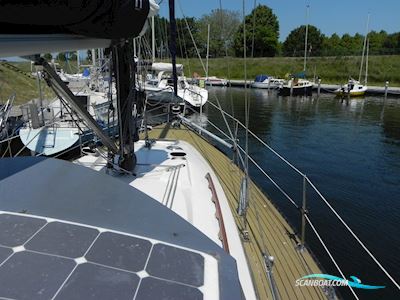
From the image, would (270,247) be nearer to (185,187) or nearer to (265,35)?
(185,187)

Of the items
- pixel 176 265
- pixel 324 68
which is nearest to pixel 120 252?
pixel 176 265

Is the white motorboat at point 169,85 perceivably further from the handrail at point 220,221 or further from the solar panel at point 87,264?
the solar panel at point 87,264

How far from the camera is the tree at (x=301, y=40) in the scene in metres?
64.5

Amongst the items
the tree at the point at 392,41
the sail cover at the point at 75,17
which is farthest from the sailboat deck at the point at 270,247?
the tree at the point at 392,41

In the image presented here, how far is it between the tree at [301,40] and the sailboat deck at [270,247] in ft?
203

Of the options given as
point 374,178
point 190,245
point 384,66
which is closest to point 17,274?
point 190,245

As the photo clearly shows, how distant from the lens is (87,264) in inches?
65.7

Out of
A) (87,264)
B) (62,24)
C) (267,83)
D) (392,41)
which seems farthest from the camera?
(392,41)

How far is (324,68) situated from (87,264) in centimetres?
5563

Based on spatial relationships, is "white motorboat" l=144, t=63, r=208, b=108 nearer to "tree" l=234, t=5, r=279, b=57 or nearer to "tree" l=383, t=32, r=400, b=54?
"tree" l=234, t=5, r=279, b=57

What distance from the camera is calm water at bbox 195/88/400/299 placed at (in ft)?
25.3

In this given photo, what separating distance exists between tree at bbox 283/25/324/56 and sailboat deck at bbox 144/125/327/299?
61.9m

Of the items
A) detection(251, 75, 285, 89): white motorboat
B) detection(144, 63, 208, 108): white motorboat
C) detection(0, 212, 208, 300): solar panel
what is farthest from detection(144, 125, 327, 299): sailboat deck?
detection(251, 75, 285, 89): white motorboat

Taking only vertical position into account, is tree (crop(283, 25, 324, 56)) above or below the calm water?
above
